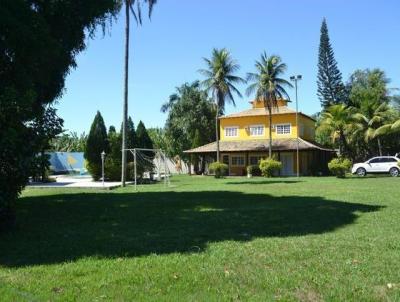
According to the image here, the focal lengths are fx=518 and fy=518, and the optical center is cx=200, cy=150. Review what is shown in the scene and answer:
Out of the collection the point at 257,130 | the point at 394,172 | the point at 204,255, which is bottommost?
the point at 204,255

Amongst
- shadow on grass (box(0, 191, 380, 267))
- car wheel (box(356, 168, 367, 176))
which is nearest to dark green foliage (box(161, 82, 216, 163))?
car wheel (box(356, 168, 367, 176))

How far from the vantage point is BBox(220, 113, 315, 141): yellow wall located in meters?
47.8

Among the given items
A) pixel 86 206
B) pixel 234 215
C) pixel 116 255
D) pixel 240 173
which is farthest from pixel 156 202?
pixel 240 173

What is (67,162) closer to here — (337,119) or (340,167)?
(337,119)

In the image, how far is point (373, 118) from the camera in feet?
164

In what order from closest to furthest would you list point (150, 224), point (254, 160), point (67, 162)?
point (150, 224)
point (254, 160)
point (67, 162)

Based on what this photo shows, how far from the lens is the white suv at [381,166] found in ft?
131

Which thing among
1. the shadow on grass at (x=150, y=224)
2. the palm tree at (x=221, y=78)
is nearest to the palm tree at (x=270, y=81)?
the palm tree at (x=221, y=78)

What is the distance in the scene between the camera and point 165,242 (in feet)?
30.6

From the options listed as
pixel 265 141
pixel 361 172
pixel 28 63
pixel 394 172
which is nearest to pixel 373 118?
pixel 361 172

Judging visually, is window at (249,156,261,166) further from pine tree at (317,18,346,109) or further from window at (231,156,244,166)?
pine tree at (317,18,346,109)

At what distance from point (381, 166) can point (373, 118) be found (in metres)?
10.3

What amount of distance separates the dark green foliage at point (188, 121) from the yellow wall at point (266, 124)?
615cm

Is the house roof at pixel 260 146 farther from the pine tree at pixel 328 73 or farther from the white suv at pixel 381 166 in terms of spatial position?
the pine tree at pixel 328 73
